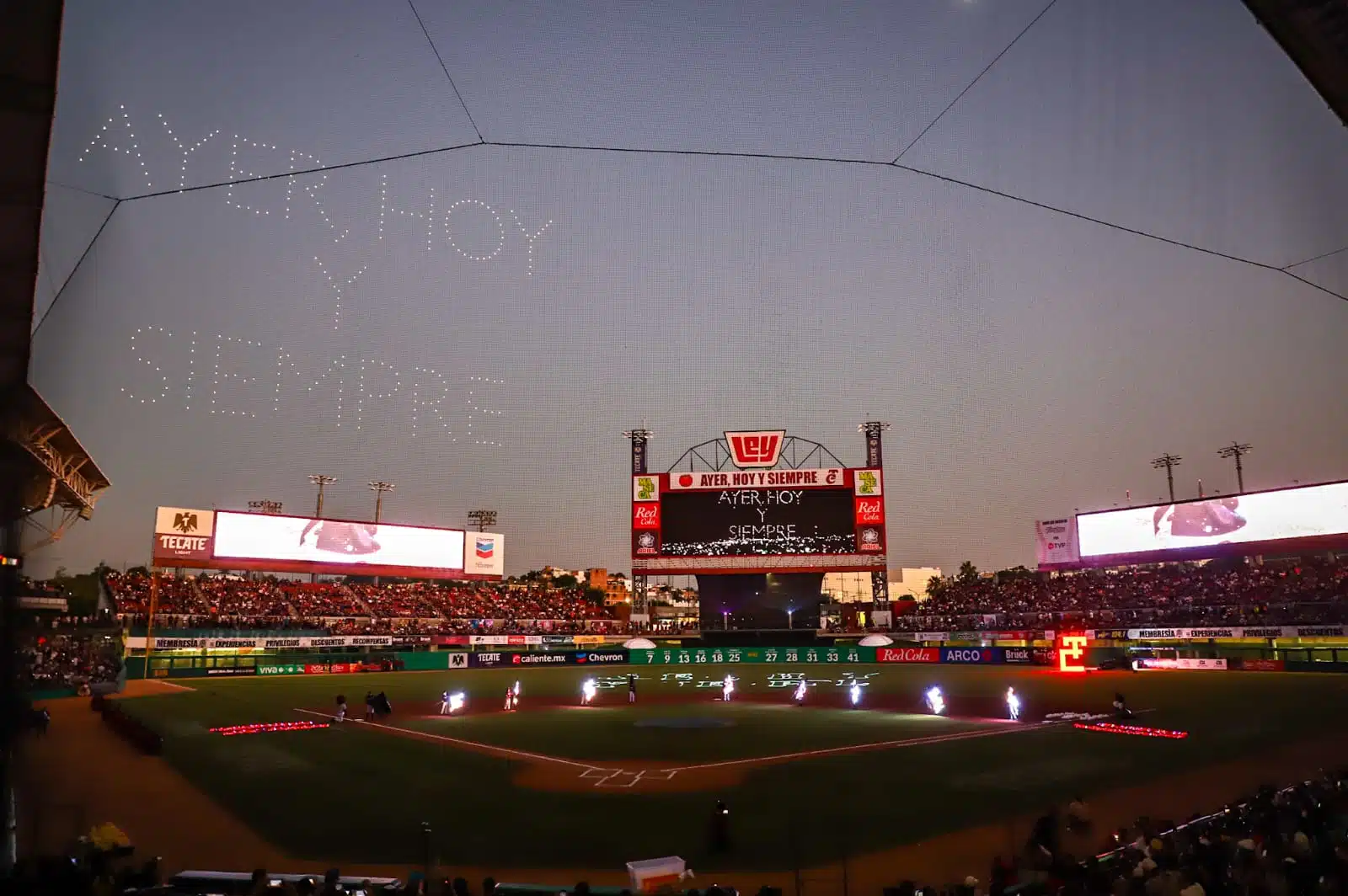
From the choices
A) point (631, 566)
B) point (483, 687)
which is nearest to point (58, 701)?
point (483, 687)

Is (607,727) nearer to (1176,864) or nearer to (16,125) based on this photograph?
(1176,864)

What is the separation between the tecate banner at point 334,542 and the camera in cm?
7119

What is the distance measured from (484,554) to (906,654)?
43921 mm

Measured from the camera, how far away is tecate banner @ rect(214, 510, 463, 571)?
2803 inches

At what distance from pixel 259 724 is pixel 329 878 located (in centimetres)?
2603

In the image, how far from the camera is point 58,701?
129 ft

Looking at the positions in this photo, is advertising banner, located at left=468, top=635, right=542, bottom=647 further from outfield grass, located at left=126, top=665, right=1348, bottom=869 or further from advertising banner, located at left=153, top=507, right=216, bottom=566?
outfield grass, located at left=126, top=665, right=1348, bottom=869

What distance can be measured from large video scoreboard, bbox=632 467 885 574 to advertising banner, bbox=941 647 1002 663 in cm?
861

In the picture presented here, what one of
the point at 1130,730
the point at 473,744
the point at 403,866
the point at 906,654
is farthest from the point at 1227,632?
the point at 403,866

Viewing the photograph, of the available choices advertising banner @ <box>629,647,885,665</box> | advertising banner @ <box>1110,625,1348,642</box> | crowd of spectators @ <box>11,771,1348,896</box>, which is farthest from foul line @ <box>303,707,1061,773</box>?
advertising banner @ <box>629,647,885,665</box>

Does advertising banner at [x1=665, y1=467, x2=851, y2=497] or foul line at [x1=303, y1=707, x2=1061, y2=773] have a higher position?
advertising banner at [x1=665, y1=467, x2=851, y2=497]

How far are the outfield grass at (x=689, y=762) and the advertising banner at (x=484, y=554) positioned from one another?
43757mm

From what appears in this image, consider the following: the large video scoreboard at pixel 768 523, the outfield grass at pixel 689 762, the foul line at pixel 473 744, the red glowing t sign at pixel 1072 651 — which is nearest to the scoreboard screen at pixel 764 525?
the large video scoreboard at pixel 768 523

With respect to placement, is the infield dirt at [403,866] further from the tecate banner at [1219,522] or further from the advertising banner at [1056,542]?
the advertising banner at [1056,542]
